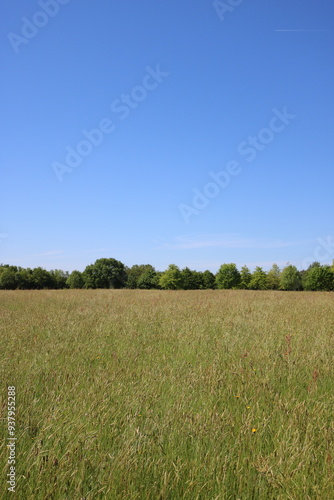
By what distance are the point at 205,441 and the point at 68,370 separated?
2.23 metres

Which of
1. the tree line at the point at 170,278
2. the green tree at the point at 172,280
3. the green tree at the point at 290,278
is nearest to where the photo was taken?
the tree line at the point at 170,278

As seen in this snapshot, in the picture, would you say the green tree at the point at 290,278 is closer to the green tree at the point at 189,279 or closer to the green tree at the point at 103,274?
the green tree at the point at 189,279

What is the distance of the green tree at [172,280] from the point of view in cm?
5381

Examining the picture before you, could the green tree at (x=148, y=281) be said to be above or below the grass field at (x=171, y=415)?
above

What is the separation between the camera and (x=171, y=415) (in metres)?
2.73

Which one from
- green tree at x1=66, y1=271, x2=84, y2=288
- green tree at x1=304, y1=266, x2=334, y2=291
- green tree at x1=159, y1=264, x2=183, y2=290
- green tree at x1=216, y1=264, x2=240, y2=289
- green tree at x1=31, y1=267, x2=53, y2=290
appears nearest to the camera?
green tree at x1=304, y1=266, x2=334, y2=291

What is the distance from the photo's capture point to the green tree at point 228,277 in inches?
2096

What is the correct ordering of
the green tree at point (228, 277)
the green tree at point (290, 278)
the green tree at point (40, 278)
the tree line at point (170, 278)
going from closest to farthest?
the tree line at point (170, 278) < the green tree at point (228, 277) < the green tree at point (40, 278) < the green tree at point (290, 278)

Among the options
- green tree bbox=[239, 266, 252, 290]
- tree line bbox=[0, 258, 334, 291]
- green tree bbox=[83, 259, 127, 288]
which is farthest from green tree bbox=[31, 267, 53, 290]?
green tree bbox=[239, 266, 252, 290]

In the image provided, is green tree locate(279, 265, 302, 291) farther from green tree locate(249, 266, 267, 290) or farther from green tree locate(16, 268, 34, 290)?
green tree locate(16, 268, 34, 290)

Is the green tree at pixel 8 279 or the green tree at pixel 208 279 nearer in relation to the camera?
the green tree at pixel 8 279

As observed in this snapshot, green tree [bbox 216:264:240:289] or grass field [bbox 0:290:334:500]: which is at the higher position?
green tree [bbox 216:264:240:289]

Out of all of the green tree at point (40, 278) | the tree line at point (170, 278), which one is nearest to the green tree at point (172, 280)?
the tree line at point (170, 278)

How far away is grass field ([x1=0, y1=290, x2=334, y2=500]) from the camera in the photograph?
1.98 metres
